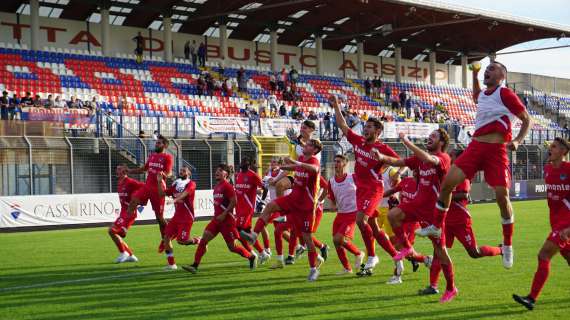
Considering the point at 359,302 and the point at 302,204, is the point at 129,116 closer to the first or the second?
the point at 302,204

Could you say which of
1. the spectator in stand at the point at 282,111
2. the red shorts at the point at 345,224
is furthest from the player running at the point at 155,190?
the spectator in stand at the point at 282,111

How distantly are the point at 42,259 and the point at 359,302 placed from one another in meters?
8.62

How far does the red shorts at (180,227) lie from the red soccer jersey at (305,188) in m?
2.79

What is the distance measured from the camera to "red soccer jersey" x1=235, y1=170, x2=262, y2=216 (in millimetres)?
14453

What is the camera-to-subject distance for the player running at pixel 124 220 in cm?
1494

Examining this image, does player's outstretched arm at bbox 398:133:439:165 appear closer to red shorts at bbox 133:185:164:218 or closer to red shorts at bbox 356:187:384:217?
red shorts at bbox 356:187:384:217

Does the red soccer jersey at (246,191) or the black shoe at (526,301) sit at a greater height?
the red soccer jersey at (246,191)

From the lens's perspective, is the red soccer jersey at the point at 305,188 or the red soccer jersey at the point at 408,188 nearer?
the red soccer jersey at the point at 305,188

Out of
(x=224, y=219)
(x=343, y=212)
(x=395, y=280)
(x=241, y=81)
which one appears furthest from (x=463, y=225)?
(x=241, y=81)

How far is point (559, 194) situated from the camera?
9.12 metres

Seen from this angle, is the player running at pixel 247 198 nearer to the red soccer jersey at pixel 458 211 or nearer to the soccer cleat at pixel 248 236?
the soccer cleat at pixel 248 236

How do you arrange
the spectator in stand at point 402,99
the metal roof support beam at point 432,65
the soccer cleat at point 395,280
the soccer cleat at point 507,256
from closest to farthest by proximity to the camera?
the soccer cleat at point 507,256
the soccer cleat at point 395,280
the spectator in stand at point 402,99
the metal roof support beam at point 432,65

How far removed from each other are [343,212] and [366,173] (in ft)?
3.55

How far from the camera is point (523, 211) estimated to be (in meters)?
29.6
